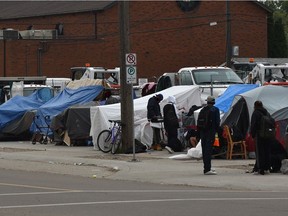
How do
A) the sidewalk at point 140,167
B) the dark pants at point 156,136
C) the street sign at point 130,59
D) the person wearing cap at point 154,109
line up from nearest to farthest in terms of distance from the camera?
the sidewalk at point 140,167 → the street sign at point 130,59 → the person wearing cap at point 154,109 → the dark pants at point 156,136

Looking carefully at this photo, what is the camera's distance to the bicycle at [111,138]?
961 inches

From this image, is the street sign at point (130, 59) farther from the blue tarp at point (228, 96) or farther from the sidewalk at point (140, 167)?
the blue tarp at point (228, 96)

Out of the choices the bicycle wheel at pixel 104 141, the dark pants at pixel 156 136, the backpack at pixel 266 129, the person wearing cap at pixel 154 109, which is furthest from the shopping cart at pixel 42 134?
the backpack at pixel 266 129

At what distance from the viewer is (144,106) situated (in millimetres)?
25875

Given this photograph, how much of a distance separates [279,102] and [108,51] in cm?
4393

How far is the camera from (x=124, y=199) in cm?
1363

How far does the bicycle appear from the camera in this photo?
24406mm

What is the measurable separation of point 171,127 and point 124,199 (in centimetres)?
1064

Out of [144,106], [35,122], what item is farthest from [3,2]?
[144,106]

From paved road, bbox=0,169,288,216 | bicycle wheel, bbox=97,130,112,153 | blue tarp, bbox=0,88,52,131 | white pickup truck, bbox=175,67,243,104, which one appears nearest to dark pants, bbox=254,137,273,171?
paved road, bbox=0,169,288,216

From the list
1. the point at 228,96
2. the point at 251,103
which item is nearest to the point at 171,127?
the point at 228,96

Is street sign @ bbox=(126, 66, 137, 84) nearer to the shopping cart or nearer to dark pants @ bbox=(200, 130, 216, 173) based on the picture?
dark pants @ bbox=(200, 130, 216, 173)

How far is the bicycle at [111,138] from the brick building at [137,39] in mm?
38866

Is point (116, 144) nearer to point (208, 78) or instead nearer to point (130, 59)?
point (130, 59)
